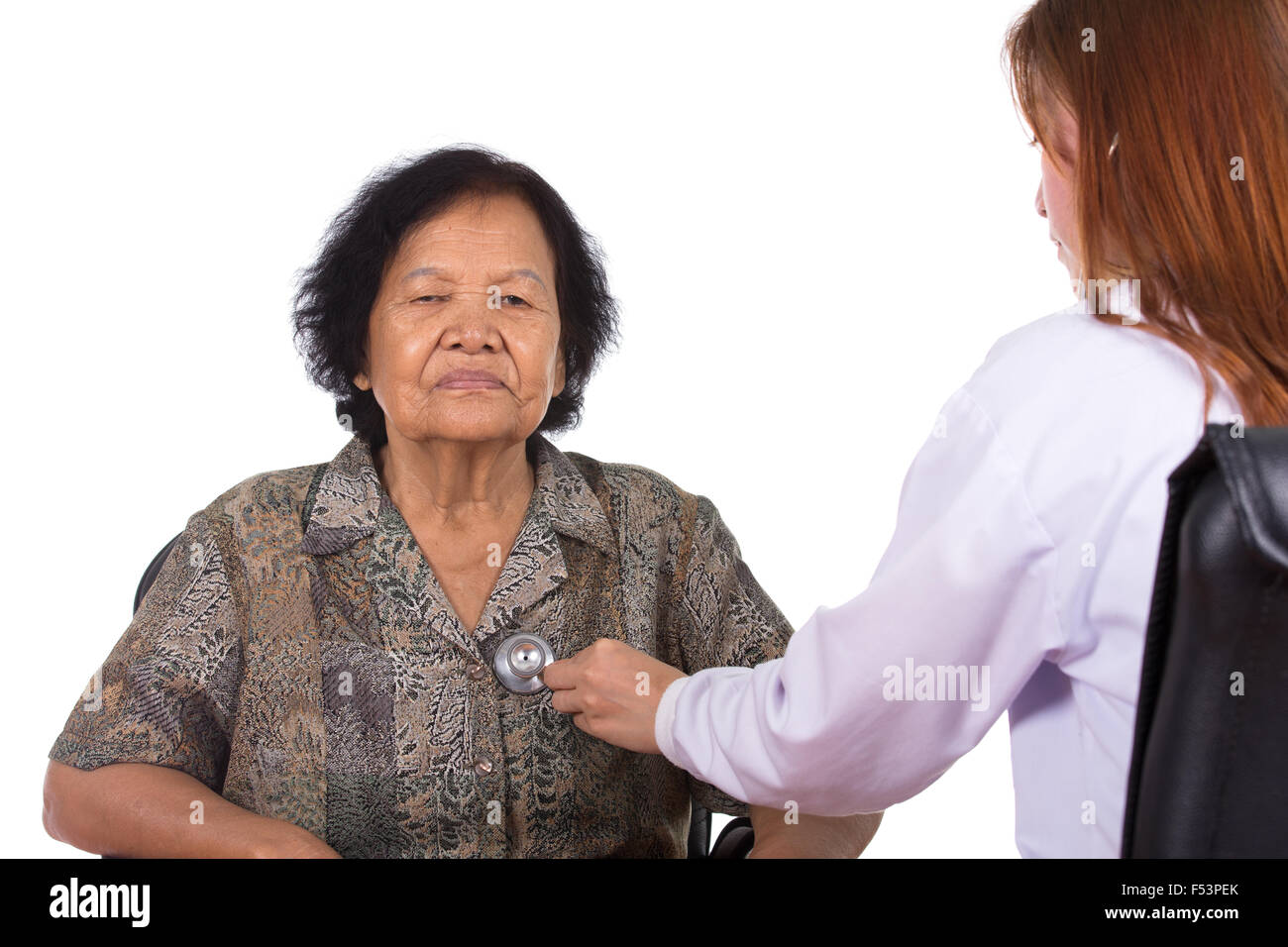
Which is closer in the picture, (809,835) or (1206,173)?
(1206,173)

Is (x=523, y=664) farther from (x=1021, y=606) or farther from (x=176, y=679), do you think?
(x=1021, y=606)

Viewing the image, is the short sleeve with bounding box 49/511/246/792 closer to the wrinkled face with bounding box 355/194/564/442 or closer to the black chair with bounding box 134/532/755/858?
the black chair with bounding box 134/532/755/858

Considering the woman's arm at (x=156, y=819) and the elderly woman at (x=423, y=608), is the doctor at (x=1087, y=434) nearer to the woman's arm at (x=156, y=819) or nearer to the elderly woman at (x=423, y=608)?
the elderly woman at (x=423, y=608)

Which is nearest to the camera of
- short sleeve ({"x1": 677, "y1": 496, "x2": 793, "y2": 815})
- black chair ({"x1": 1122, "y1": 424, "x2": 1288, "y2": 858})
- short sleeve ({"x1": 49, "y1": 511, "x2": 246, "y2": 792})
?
black chair ({"x1": 1122, "y1": 424, "x2": 1288, "y2": 858})

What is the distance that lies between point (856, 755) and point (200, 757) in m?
1.01

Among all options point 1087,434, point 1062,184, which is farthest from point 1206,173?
point 1087,434

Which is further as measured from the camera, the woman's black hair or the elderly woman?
the woman's black hair

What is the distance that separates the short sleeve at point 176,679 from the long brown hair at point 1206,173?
4.21ft

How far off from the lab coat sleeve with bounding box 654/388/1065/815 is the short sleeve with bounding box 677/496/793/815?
61 centimetres

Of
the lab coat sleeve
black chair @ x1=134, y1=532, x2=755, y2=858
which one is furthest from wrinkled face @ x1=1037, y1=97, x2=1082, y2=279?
black chair @ x1=134, y1=532, x2=755, y2=858

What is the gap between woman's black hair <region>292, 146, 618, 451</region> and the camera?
76.3 inches

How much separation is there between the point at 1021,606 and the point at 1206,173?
1.44 ft

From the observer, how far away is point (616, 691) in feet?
5.15

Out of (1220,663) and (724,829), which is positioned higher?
(1220,663)
